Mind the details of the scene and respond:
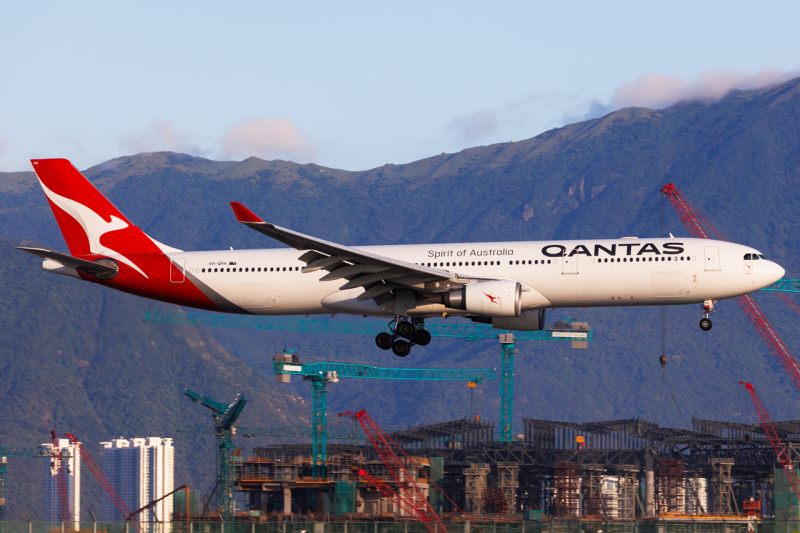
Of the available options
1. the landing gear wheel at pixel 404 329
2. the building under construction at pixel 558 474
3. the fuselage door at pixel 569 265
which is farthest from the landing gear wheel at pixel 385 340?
the building under construction at pixel 558 474

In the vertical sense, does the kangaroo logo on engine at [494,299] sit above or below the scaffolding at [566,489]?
above

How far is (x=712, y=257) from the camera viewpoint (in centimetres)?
4650

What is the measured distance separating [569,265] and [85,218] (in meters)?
24.9

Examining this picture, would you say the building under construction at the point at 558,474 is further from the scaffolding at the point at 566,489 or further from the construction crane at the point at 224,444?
the construction crane at the point at 224,444

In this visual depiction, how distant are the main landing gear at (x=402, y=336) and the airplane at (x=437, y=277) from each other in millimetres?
57

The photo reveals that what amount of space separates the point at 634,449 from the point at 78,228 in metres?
124

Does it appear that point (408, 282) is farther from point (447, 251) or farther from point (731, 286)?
point (731, 286)

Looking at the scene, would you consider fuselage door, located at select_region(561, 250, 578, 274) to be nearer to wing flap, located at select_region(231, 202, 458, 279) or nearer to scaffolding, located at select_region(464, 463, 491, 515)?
wing flap, located at select_region(231, 202, 458, 279)

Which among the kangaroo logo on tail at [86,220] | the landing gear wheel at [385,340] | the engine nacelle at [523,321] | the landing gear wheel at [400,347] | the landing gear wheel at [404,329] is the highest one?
the kangaroo logo on tail at [86,220]

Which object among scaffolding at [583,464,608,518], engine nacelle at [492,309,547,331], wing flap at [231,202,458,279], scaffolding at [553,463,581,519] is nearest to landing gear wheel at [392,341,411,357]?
engine nacelle at [492,309,547,331]

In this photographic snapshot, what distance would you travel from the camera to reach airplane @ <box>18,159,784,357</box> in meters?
45.5

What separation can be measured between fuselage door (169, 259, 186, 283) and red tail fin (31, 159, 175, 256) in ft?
5.33

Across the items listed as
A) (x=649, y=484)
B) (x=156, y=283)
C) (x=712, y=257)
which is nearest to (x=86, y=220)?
(x=156, y=283)

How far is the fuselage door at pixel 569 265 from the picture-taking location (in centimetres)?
4628
